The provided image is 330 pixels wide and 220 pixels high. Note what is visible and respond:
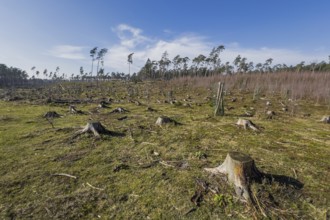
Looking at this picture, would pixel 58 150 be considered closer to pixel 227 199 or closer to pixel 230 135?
pixel 227 199

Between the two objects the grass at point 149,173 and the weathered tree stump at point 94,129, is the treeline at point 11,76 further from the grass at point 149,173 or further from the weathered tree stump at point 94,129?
the grass at point 149,173

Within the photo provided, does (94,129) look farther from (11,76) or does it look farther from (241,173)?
(11,76)

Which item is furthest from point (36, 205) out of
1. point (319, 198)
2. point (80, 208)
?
point (319, 198)

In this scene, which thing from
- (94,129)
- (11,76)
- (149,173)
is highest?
(11,76)

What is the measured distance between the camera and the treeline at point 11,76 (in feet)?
235

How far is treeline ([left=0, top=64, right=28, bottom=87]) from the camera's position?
235ft

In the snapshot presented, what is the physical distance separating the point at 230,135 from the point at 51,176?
16.3 feet

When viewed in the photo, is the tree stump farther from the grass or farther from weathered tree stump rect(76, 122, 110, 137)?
weathered tree stump rect(76, 122, 110, 137)

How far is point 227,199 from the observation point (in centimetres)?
300

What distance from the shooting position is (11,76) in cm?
7644

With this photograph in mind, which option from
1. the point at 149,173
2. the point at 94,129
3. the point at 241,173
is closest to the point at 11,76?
the point at 94,129

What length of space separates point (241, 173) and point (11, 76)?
94.3 metres

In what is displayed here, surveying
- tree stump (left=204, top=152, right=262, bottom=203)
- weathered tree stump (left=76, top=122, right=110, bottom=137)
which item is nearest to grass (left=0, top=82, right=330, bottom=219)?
tree stump (left=204, top=152, right=262, bottom=203)

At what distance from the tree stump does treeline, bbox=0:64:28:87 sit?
274 ft
